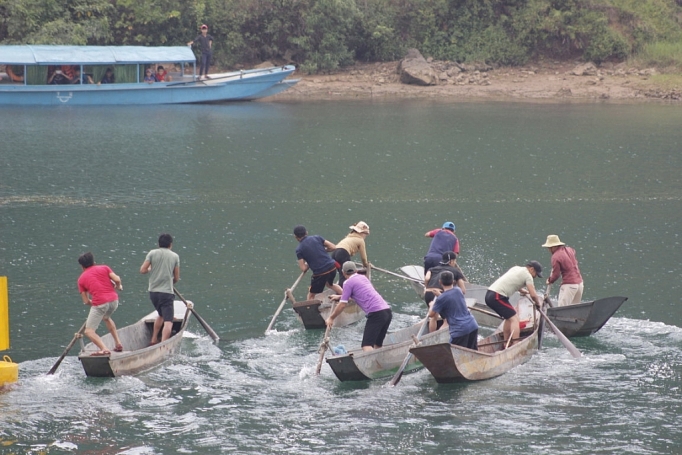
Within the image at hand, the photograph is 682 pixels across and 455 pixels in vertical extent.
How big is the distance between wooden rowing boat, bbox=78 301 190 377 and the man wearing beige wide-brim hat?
6.01 metres

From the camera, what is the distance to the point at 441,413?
41.0ft

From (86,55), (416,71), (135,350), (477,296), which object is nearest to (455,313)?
(477,296)

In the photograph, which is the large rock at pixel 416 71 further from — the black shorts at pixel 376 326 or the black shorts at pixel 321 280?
the black shorts at pixel 376 326

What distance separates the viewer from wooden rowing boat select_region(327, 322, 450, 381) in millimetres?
13038

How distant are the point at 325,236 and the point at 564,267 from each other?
675 centimetres

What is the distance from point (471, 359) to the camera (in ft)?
43.3

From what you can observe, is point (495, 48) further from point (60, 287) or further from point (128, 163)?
point (60, 287)

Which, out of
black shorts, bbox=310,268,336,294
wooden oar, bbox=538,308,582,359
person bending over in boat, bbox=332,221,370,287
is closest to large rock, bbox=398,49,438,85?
person bending over in boat, bbox=332,221,370,287

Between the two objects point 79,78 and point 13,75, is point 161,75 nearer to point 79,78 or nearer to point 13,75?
point 79,78

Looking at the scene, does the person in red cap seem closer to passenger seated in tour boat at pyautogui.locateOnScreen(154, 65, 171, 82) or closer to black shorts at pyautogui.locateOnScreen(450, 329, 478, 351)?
passenger seated in tour boat at pyautogui.locateOnScreen(154, 65, 171, 82)

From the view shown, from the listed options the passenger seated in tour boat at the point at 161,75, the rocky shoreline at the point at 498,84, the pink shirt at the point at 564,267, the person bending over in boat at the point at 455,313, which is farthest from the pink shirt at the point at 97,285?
the rocky shoreline at the point at 498,84

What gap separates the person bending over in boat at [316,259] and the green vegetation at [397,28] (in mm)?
30053

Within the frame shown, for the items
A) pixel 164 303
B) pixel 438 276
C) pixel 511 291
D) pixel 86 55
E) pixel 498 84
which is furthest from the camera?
pixel 498 84

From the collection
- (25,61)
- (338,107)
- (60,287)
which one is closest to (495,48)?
(338,107)
